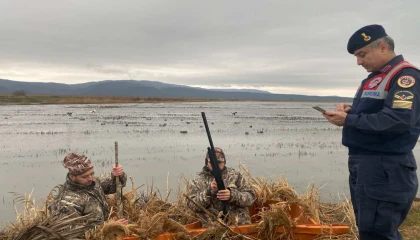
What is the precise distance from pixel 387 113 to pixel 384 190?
587 mm

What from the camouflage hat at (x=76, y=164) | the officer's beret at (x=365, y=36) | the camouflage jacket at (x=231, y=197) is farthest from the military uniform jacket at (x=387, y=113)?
the camouflage hat at (x=76, y=164)

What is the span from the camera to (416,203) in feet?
23.7

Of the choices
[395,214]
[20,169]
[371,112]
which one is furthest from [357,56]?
[20,169]

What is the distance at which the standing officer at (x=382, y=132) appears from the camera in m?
2.81

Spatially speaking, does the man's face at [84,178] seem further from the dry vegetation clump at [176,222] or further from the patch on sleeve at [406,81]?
the patch on sleeve at [406,81]

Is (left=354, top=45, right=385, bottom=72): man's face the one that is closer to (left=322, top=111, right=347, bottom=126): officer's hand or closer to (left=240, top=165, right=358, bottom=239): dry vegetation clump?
(left=322, top=111, right=347, bottom=126): officer's hand

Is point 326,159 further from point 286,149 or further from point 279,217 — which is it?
point 279,217

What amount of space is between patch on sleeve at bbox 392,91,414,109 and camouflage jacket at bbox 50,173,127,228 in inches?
116

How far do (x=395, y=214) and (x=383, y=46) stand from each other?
1.31 metres

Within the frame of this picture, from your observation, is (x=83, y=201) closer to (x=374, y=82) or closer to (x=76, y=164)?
(x=76, y=164)

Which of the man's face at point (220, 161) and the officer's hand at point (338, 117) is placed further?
the man's face at point (220, 161)

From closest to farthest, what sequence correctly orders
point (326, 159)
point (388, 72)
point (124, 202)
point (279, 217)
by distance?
point (388, 72) < point (279, 217) < point (124, 202) < point (326, 159)

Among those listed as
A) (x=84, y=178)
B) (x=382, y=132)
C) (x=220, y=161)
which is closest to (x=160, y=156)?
(x=220, y=161)

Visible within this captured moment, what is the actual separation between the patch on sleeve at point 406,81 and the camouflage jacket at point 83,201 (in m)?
3.04
